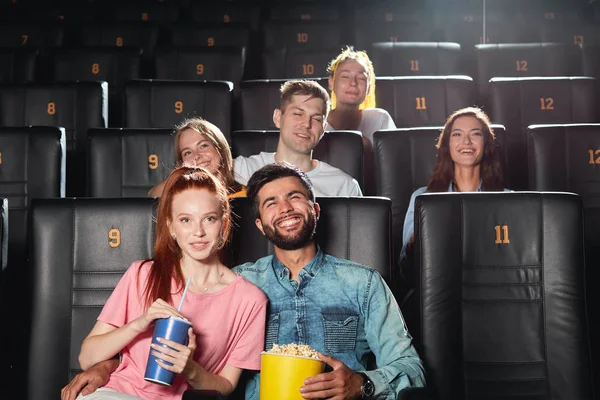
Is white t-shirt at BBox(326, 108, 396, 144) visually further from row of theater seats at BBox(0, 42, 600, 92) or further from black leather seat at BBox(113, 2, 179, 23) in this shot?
black leather seat at BBox(113, 2, 179, 23)

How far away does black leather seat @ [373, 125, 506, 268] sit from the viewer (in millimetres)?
1571

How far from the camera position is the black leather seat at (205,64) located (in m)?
2.41

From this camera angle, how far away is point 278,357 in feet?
2.78

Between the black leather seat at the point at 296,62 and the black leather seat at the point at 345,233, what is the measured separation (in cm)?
140

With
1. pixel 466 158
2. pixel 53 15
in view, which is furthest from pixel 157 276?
pixel 53 15

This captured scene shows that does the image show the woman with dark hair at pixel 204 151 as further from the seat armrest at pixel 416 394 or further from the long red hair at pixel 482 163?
the seat armrest at pixel 416 394

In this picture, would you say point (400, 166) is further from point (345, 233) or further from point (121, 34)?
point (121, 34)

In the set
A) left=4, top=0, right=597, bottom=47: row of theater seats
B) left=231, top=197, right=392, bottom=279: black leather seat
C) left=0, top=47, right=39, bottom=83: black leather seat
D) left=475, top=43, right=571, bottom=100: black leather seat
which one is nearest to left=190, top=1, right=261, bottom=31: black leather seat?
left=4, top=0, right=597, bottom=47: row of theater seats

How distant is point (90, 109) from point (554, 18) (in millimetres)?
1847

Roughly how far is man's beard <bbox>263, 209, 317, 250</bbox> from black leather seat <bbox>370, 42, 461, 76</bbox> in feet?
4.87

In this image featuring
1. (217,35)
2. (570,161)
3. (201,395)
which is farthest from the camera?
(217,35)

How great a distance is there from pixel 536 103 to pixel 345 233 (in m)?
1.00

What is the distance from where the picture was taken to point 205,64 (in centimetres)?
242

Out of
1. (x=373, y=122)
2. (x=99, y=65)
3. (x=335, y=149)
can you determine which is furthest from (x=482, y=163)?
(x=99, y=65)
